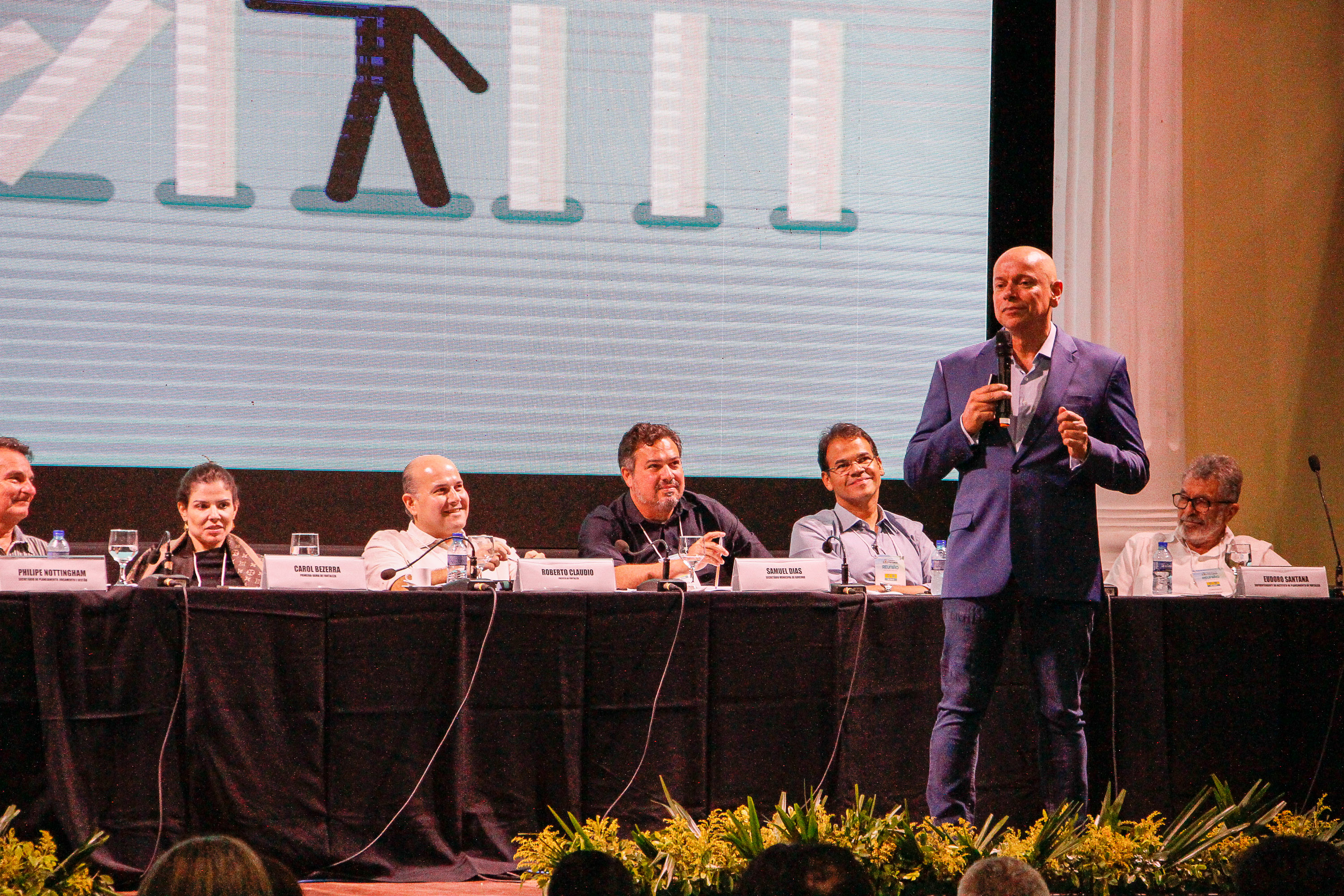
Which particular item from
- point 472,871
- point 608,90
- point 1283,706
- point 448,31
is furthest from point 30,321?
point 1283,706

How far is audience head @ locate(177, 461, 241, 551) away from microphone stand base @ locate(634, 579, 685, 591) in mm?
1310

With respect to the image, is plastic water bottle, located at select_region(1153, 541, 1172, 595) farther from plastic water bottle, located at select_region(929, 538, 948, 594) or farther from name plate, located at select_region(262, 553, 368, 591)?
name plate, located at select_region(262, 553, 368, 591)

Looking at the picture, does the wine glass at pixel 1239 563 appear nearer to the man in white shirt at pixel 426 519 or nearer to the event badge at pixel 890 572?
the event badge at pixel 890 572

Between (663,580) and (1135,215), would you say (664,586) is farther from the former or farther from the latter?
(1135,215)

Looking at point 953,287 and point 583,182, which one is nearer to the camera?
point 583,182

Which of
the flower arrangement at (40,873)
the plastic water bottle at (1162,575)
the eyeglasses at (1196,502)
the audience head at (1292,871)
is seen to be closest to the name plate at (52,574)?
the flower arrangement at (40,873)

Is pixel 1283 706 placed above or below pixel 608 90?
below

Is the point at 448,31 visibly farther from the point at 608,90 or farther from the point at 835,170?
the point at 835,170

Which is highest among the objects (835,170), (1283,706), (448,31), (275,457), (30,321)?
(448,31)

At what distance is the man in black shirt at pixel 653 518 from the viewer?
12.8 feet

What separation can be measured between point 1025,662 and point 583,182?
249 centimetres

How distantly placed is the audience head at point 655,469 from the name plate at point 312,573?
1.09 meters

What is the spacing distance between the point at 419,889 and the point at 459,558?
2.68ft

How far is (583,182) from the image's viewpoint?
4797mm
